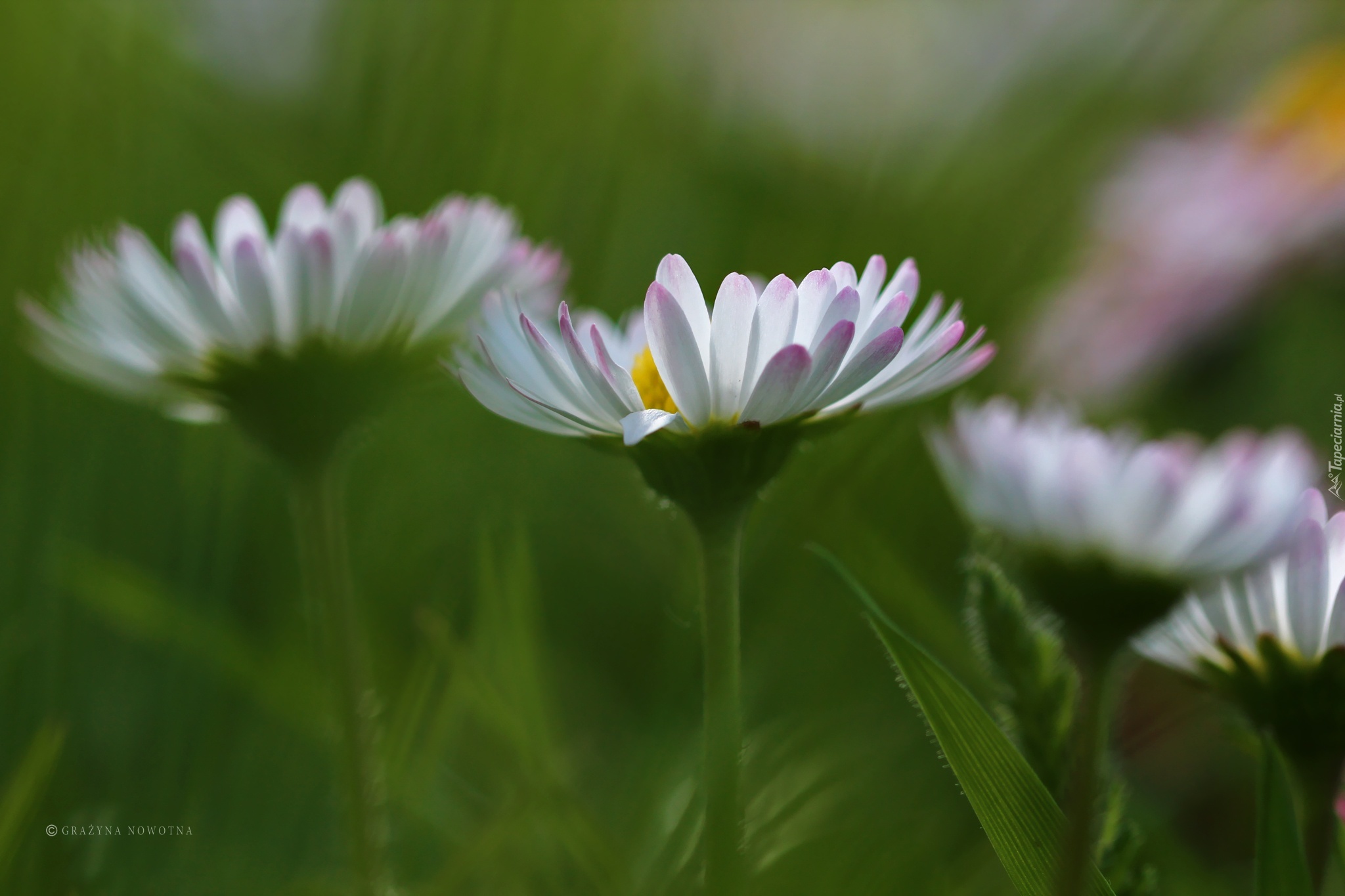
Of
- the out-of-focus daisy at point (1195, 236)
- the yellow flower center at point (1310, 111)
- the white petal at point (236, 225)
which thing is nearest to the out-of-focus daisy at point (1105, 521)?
the white petal at point (236, 225)

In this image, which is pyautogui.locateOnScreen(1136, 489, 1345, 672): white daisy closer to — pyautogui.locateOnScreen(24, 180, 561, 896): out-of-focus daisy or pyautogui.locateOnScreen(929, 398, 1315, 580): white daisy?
pyautogui.locateOnScreen(929, 398, 1315, 580): white daisy

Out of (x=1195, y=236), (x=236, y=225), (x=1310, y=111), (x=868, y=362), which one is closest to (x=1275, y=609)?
(x=868, y=362)

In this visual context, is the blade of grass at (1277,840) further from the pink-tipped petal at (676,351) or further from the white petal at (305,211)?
the white petal at (305,211)

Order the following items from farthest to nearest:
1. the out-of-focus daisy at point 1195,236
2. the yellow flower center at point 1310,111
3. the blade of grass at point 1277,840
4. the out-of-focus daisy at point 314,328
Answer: the yellow flower center at point 1310,111 < the out-of-focus daisy at point 1195,236 < the out-of-focus daisy at point 314,328 < the blade of grass at point 1277,840

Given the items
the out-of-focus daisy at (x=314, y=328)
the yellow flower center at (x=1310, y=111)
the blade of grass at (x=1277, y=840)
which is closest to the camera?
the blade of grass at (x=1277, y=840)

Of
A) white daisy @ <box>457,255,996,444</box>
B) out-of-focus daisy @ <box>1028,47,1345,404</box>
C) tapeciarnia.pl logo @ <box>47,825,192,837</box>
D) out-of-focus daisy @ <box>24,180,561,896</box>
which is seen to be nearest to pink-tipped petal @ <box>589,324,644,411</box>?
white daisy @ <box>457,255,996,444</box>

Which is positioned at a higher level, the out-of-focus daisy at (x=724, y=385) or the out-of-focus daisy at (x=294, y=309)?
the out-of-focus daisy at (x=294, y=309)

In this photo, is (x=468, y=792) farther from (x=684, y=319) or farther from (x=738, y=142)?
(x=738, y=142)
